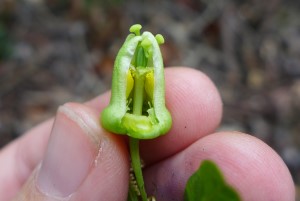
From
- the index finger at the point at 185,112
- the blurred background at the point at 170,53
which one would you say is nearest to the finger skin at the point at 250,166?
the index finger at the point at 185,112

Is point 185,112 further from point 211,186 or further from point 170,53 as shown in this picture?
point 170,53

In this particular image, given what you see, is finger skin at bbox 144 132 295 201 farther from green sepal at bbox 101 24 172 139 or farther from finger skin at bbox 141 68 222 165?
green sepal at bbox 101 24 172 139

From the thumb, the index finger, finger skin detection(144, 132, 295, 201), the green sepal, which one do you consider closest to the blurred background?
the index finger

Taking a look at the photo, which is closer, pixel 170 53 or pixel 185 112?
pixel 185 112

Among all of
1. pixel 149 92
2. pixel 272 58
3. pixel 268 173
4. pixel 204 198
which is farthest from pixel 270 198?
pixel 272 58

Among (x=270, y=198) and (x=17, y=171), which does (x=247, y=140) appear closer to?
(x=270, y=198)

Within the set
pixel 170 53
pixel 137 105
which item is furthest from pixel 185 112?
pixel 170 53

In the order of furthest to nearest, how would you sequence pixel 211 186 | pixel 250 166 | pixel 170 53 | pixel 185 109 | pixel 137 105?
1. pixel 170 53
2. pixel 185 109
3. pixel 250 166
4. pixel 137 105
5. pixel 211 186
